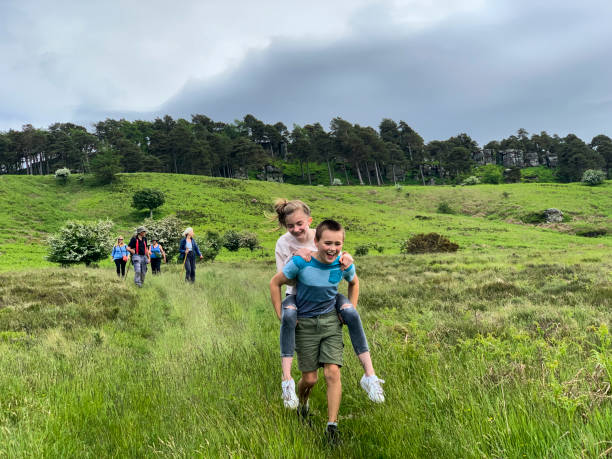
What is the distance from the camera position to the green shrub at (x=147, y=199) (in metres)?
47.7

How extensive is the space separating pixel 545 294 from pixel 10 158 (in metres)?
105

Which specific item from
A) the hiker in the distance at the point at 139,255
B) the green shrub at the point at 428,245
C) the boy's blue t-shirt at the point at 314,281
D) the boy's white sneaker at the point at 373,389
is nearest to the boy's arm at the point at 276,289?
the boy's blue t-shirt at the point at 314,281

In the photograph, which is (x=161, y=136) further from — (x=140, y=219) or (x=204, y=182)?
(x=140, y=219)

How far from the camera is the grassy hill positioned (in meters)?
35.0

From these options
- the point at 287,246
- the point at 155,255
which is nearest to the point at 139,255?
the point at 155,255

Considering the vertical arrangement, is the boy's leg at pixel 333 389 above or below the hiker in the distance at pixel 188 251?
below

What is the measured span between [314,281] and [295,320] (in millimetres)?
387

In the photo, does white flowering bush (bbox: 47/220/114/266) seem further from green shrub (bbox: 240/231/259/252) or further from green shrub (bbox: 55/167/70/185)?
green shrub (bbox: 55/167/70/185)

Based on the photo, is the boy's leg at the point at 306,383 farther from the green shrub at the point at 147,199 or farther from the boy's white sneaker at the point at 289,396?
the green shrub at the point at 147,199

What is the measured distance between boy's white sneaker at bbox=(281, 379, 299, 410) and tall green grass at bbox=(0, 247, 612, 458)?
0.40ft

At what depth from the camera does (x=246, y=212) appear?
2103 inches

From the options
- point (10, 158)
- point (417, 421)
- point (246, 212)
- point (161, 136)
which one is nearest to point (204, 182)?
point (246, 212)

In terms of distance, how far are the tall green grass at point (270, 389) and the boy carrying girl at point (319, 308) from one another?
429mm

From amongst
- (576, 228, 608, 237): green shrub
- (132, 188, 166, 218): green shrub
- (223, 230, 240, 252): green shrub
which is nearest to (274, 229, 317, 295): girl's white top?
(223, 230, 240, 252): green shrub
